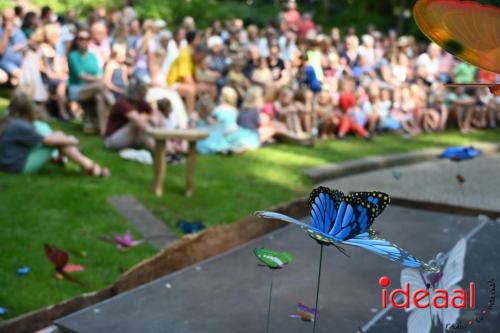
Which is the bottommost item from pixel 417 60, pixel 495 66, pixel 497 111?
pixel 497 111

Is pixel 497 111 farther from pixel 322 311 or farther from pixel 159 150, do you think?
pixel 322 311

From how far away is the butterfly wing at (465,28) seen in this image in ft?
5.13

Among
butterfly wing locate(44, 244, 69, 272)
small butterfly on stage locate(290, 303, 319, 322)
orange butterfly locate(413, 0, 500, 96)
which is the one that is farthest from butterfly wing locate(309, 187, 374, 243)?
butterfly wing locate(44, 244, 69, 272)

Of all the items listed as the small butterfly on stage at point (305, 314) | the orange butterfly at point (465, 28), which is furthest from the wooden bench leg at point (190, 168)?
the orange butterfly at point (465, 28)

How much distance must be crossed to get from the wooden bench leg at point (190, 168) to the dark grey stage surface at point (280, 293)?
2404 mm

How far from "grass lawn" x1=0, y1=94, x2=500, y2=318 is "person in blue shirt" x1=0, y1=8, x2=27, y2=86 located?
0.45 m

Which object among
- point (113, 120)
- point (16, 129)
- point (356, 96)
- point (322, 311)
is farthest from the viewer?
point (356, 96)

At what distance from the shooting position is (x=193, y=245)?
13.0 ft

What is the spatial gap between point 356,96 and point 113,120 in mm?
4734

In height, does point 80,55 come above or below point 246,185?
above

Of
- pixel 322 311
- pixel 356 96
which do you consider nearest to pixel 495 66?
pixel 322 311

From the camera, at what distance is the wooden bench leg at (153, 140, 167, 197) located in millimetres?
6637

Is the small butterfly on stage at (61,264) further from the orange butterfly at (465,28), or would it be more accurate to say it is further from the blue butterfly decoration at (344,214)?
the orange butterfly at (465,28)

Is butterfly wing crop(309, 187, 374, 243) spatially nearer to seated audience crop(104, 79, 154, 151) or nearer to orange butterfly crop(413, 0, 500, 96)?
orange butterfly crop(413, 0, 500, 96)
